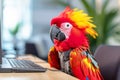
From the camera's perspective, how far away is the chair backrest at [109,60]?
1.59 metres

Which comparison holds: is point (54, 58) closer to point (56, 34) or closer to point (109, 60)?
point (56, 34)

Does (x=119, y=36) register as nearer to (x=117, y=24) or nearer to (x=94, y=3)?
(x=117, y=24)

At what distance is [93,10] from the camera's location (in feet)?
13.1

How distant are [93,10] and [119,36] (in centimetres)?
51

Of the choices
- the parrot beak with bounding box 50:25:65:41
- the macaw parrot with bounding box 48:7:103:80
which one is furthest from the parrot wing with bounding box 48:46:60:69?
the parrot beak with bounding box 50:25:65:41

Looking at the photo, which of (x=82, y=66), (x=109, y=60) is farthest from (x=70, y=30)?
(x=109, y=60)

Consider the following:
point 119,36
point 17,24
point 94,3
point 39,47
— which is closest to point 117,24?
point 119,36

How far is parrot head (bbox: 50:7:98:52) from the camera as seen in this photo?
1415 mm

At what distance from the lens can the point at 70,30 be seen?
1.43 m

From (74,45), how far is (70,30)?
3.1 inches

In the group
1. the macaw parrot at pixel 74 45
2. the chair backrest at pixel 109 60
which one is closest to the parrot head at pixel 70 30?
the macaw parrot at pixel 74 45

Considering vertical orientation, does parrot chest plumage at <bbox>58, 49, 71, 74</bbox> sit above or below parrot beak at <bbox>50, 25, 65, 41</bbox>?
below

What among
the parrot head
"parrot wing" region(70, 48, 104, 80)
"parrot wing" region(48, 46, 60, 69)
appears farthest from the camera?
"parrot wing" region(48, 46, 60, 69)

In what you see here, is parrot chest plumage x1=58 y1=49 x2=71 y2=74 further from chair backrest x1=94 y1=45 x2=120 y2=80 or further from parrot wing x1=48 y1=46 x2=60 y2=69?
chair backrest x1=94 y1=45 x2=120 y2=80
